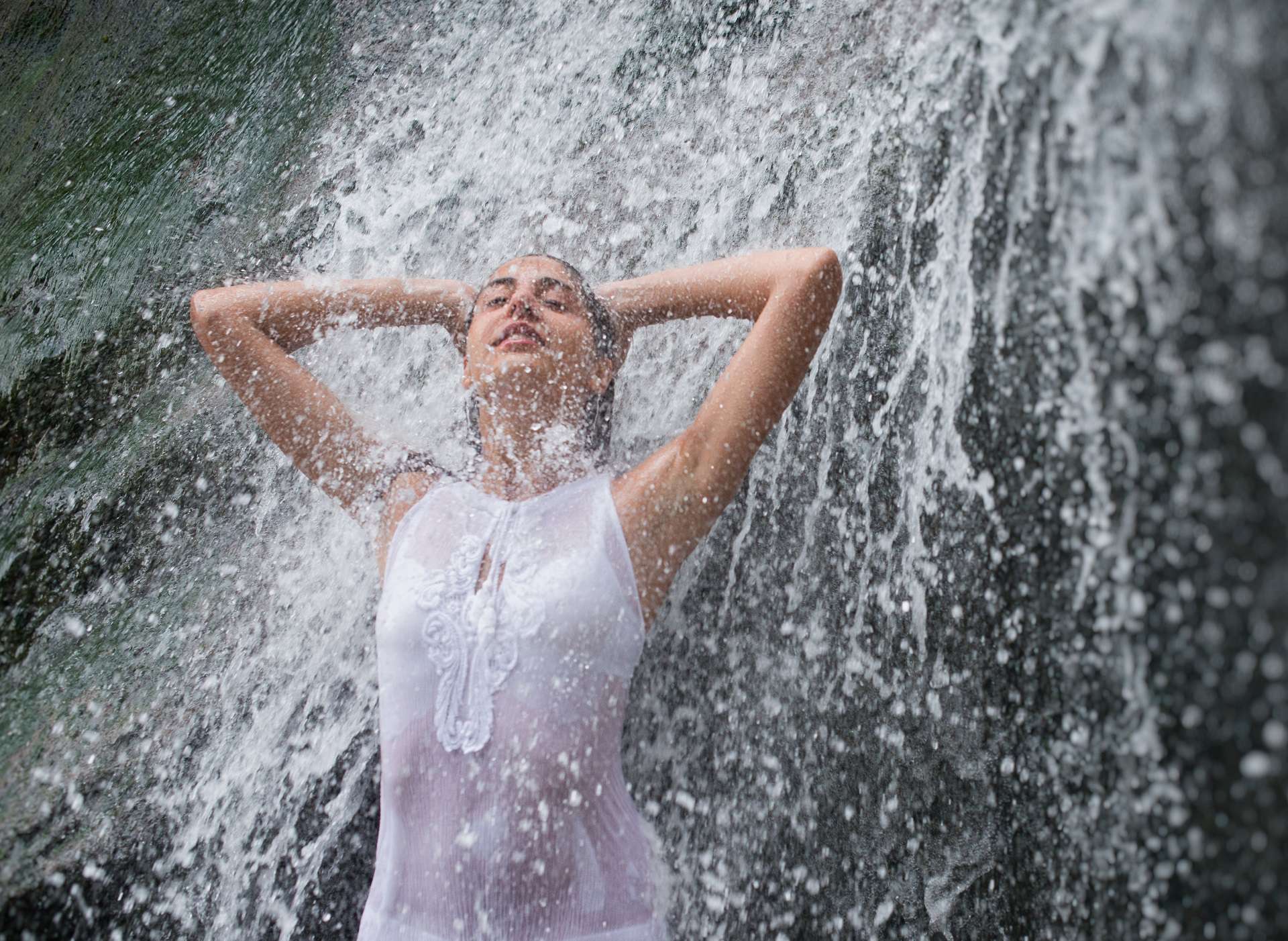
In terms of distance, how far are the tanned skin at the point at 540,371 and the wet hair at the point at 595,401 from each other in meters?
0.02

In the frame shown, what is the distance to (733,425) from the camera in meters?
1.95

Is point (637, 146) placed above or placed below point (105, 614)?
above

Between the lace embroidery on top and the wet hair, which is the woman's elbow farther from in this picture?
the lace embroidery on top

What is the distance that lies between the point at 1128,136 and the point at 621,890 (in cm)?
149

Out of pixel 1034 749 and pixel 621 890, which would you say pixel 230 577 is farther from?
pixel 1034 749

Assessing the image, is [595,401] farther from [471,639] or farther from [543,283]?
[471,639]

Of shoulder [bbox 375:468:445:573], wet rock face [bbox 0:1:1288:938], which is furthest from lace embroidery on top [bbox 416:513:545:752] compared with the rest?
wet rock face [bbox 0:1:1288:938]

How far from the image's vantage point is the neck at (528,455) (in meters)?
2.12

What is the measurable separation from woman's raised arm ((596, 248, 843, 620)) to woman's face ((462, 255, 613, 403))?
10.9 inches

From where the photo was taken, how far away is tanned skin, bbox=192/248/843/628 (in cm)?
195

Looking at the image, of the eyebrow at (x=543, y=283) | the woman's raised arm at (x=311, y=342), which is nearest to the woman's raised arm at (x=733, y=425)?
the eyebrow at (x=543, y=283)

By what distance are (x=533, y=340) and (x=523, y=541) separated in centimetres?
47

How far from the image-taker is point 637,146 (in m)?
3.42

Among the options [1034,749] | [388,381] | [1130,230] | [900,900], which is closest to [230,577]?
[388,381]
